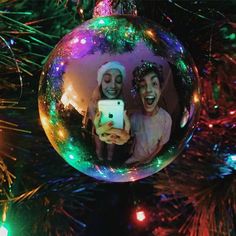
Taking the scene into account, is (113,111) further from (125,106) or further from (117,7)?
(117,7)

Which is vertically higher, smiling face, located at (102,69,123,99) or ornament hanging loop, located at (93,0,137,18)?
ornament hanging loop, located at (93,0,137,18)

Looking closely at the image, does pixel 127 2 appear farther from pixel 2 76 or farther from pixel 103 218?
pixel 103 218

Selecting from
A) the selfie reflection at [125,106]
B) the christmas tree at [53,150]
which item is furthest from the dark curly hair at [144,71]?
the christmas tree at [53,150]

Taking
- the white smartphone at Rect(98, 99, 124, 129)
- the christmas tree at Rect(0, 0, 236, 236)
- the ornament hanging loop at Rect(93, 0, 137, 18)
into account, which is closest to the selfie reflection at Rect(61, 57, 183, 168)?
the white smartphone at Rect(98, 99, 124, 129)

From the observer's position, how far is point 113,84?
0.40 m

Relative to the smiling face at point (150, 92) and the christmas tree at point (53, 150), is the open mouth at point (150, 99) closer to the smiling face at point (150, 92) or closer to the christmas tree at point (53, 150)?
the smiling face at point (150, 92)

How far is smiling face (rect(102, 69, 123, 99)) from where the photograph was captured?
0.39 metres

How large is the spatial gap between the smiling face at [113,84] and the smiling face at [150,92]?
0.02 metres

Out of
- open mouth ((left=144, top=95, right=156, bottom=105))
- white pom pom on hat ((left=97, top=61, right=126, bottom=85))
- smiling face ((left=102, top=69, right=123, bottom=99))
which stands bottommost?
open mouth ((left=144, top=95, right=156, bottom=105))

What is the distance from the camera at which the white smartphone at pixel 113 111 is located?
0.39 metres

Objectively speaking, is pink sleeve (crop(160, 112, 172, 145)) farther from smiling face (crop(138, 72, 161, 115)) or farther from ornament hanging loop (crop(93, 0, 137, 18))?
ornament hanging loop (crop(93, 0, 137, 18))

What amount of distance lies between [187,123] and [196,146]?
0.28m

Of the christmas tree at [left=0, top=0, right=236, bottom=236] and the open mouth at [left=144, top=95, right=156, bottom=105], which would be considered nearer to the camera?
the open mouth at [left=144, top=95, right=156, bottom=105]

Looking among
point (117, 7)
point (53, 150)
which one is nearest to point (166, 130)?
point (117, 7)
